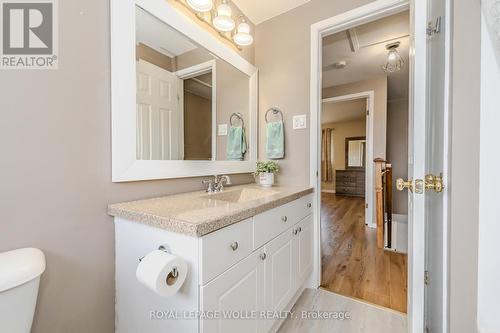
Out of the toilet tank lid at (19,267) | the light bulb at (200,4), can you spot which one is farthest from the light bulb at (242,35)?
the toilet tank lid at (19,267)

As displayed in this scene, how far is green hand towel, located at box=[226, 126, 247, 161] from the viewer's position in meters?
1.79

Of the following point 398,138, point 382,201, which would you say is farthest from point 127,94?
point 398,138

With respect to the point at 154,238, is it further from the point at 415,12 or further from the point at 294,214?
the point at 415,12

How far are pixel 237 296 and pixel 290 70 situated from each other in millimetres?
1783

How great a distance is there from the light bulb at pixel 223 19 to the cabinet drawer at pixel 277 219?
1400 millimetres

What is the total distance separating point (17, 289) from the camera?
0.61 m

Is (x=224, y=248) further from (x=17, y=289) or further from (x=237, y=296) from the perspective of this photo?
(x=17, y=289)

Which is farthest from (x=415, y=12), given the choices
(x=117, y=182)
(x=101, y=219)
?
(x=101, y=219)

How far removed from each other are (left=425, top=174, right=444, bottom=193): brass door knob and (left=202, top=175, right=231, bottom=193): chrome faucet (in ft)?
3.76

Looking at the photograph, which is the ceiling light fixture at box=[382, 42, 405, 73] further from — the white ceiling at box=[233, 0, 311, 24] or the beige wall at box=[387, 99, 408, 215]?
the beige wall at box=[387, 99, 408, 215]

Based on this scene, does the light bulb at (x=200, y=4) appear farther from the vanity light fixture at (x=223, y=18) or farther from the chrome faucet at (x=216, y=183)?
the chrome faucet at (x=216, y=183)

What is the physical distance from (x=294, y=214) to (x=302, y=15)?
169 cm

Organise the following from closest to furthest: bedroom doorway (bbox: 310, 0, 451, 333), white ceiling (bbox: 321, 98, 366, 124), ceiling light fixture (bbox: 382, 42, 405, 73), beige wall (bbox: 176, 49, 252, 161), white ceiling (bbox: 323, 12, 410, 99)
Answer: bedroom doorway (bbox: 310, 0, 451, 333) → beige wall (bbox: 176, 49, 252, 161) → white ceiling (bbox: 323, 12, 410, 99) → ceiling light fixture (bbox: 382, 42, 405, 73) → white ceiling (bbox: 321, 98, 366, 124)

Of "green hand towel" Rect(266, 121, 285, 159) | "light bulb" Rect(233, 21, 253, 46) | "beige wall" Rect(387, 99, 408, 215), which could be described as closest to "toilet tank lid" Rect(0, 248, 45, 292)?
"green hand towel" Rect(266, 121, 285, 159)
